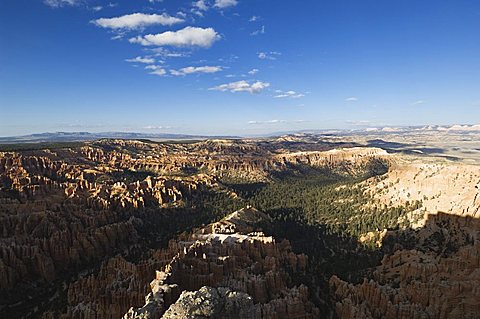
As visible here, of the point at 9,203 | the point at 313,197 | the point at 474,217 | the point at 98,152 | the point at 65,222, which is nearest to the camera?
the point at 474,217

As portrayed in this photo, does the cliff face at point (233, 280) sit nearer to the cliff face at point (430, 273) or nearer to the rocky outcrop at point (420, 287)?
the rocky outcrop at point (420, 287)

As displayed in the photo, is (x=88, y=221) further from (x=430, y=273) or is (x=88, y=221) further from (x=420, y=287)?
(x=430, y=273)

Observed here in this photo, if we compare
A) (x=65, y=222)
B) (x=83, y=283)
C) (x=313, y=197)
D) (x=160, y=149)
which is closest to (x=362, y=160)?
(x=313, y=197)

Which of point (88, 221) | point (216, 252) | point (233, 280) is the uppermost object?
point (216, 252)

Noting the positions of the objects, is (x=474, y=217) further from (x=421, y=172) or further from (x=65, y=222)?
(x=65, y=222)

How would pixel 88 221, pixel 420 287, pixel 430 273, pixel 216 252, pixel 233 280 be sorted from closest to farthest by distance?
pixel 233 280
pixel 420 287
pixel 430 273
pixel 216 252
pixel 88 221

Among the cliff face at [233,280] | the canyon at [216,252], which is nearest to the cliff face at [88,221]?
the canyon at [216,252]

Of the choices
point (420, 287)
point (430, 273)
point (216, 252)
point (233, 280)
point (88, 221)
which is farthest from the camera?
point (88, 221)

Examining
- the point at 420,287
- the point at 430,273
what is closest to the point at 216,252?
the point at 420,287

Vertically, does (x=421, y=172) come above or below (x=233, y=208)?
above
